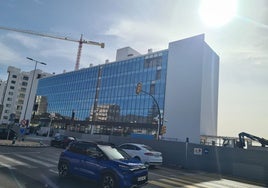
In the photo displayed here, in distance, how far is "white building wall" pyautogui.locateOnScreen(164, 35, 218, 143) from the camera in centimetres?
4116

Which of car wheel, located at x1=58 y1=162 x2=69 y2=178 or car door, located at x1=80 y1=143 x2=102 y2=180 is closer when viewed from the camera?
car door, located at x1=80 y1=143 x2=102 y2=180

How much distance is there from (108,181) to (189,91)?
3647cm

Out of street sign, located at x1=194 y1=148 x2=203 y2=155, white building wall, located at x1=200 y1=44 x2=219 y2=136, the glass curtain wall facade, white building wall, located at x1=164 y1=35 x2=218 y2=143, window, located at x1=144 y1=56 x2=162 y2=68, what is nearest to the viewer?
street sign, located at x1=194 y1=148 x2=203 y2=155

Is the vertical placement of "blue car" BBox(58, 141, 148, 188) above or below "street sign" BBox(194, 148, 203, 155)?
below

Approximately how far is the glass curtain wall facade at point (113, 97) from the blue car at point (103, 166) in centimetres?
3511

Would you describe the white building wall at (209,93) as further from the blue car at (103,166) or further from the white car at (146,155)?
the blue car at (103,166)

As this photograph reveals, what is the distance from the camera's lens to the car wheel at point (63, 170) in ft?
32.6

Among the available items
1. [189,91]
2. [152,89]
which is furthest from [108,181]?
[152,89]

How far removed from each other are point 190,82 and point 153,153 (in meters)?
28.9

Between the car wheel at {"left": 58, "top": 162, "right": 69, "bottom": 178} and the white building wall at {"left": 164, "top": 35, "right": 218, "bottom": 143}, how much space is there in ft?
108

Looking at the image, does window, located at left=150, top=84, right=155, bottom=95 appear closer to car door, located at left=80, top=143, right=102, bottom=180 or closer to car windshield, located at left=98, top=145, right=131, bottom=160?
car windshield, located at left=98, top=145, right=131, bottom=160

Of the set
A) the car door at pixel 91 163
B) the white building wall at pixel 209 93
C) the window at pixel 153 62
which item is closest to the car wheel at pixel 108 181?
the car door at pixel 91 163

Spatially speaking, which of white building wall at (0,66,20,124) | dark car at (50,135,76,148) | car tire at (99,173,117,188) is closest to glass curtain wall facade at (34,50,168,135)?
dark car at (50,135,76,148)

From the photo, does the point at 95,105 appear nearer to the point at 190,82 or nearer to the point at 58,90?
the point at 58,90
